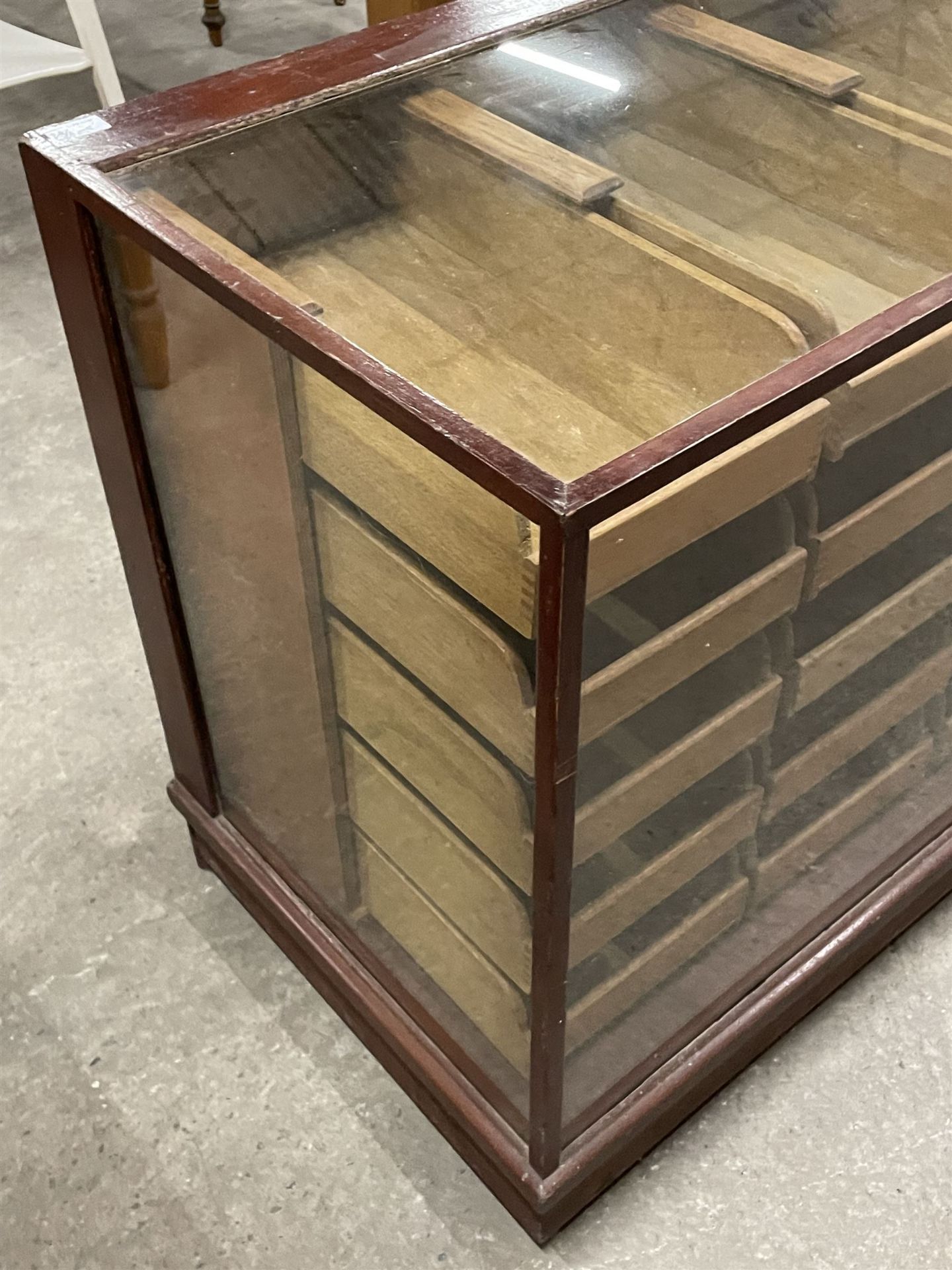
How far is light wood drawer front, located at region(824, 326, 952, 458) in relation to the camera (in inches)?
29.7

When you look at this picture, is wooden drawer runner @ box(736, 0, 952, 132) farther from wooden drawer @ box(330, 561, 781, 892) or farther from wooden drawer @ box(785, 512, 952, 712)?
wooden drawer @ box(330, 561, 781, 892)

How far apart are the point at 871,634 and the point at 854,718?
0.33ft

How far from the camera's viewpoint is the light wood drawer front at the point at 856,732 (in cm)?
107

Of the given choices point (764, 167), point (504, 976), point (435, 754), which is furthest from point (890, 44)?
point (504, 976)

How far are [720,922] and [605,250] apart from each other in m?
0.55

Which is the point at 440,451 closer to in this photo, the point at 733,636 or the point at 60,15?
the point at 733,636

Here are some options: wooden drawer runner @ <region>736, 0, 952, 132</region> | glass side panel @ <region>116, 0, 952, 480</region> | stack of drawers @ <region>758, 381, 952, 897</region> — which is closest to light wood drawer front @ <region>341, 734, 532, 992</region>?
stack of drawers @ <region>758, 381, 952, 897</region>


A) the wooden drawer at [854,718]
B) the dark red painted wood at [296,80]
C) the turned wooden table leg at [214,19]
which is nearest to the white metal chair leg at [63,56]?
the turned wooden table leg at [214,19]


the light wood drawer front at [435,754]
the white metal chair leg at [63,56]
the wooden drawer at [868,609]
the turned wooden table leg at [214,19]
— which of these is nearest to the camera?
the light wood drawer front at [435,754]

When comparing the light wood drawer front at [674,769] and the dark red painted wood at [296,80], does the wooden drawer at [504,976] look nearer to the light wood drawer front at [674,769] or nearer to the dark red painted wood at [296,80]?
the light wood drawer front at [674,769]

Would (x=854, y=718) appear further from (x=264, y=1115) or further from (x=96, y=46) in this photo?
(x=96, y=46)

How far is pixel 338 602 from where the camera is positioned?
0.92m

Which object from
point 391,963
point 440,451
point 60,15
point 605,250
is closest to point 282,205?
point 605,250

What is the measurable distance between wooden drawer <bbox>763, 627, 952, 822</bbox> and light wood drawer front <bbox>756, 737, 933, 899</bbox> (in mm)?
47
